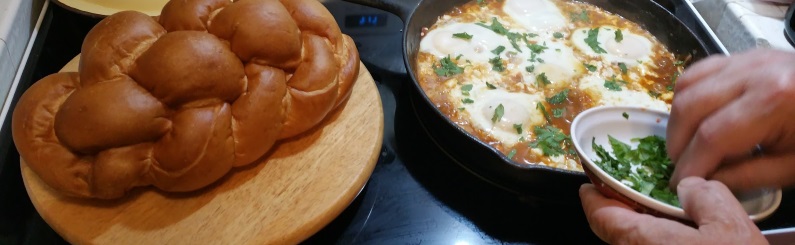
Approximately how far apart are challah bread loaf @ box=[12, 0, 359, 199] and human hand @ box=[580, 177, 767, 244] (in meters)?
0.54

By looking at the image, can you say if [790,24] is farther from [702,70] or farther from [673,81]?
[702,70]

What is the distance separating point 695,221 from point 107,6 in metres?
1.25

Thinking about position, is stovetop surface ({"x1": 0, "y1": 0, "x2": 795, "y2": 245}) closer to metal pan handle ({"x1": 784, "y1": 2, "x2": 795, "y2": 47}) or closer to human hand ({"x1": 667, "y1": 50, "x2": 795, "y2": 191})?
human hand ({"x1": 667, "y1": 50, "x2": 795, "y2": 191})

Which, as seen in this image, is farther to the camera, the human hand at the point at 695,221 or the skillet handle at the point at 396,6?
the skillet handle at the point at 396,6

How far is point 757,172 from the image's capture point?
79 cm

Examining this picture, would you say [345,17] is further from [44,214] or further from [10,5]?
[44,214]

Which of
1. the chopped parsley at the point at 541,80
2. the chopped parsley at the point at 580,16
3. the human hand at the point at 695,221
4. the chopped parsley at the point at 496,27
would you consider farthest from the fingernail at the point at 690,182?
the chopped parsley at the point at 580,16

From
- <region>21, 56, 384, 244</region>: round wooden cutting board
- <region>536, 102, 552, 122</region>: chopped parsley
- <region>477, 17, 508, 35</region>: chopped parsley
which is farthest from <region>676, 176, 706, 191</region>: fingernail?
<region>477, 17, 508, 35</region>: chopped parsley

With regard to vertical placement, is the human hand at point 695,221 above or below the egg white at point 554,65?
above

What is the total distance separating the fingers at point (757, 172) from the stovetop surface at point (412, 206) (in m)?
0.36

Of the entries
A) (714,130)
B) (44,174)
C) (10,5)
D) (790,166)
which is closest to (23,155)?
(44,174)

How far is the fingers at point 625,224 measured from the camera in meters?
0.69

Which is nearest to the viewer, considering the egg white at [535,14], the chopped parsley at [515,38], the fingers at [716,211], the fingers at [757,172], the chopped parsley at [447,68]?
the fingers at [716,211]

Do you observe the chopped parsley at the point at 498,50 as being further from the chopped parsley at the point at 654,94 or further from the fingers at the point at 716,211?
the fingers at the point at 716,211
